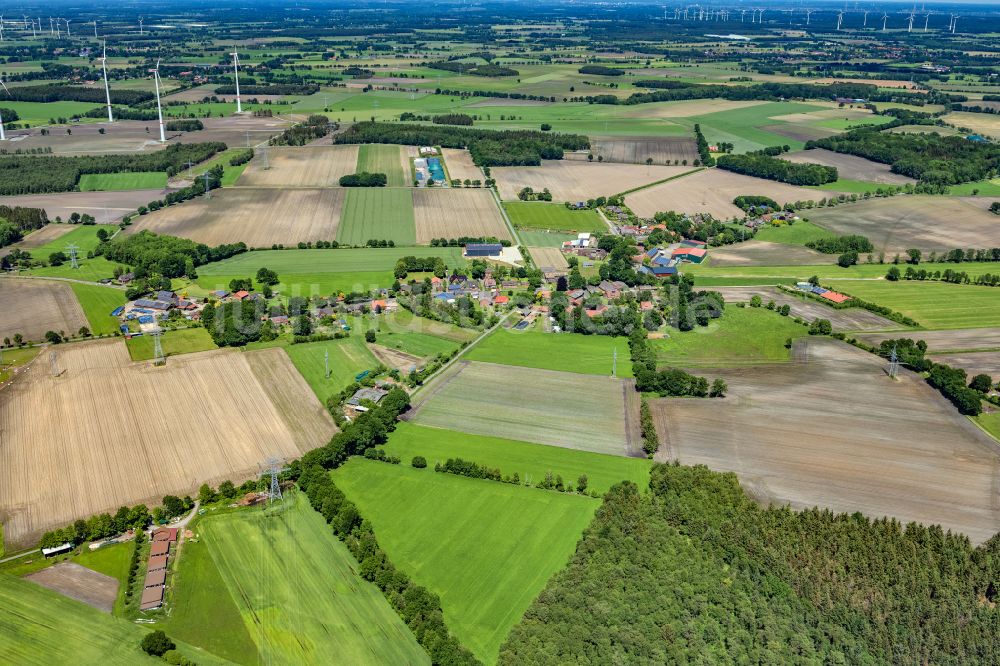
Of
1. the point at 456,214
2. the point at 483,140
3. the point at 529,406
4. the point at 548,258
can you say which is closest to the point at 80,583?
the point at 529,406

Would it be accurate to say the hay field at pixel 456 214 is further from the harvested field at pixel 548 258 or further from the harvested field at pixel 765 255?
the harvested field at pixel 765 255

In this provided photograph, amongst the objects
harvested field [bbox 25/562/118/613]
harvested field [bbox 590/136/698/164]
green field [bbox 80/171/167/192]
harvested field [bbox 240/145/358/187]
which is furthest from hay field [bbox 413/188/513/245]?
harvested field [bbox 25/562/118/613]

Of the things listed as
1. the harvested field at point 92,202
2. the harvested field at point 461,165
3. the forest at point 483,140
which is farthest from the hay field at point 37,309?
the forest at point 483,140

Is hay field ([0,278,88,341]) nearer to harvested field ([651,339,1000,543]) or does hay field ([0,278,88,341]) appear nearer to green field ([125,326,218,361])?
green field ([125,326,218,361])

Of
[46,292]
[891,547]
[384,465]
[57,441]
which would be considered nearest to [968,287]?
[891,547]

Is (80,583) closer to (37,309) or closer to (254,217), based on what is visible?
(37,309)

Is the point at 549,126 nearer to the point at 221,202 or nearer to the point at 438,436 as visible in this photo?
the point at 221,202
